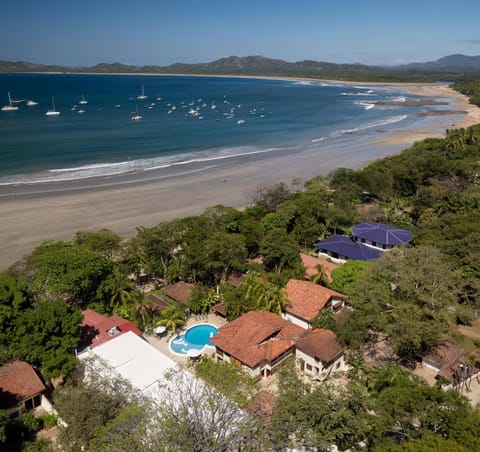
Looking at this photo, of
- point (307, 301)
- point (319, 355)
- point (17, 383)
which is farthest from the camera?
→ point (307, 301)

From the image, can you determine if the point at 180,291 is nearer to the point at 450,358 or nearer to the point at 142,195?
the point at 450,358

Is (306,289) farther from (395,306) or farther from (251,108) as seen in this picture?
(251,108)

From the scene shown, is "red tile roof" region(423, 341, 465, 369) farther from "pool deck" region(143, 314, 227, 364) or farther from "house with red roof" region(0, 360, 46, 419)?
"house with red roof" region(0, 360, 46, 419)

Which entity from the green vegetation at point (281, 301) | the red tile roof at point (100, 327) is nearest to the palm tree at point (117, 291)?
the green vegetation at point (281, 301)

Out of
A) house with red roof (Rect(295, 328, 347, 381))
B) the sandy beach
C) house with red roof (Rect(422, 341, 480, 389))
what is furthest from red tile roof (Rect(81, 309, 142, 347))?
house with red roof (Rect(422, 341, 480, 389))

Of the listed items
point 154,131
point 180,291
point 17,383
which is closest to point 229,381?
point 17,383
